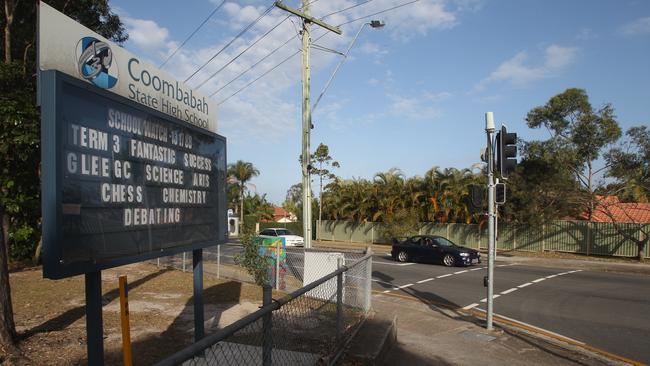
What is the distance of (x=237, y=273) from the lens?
15820 millimetres

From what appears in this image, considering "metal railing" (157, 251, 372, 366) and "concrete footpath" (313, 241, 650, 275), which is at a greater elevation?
"metal railing" (157, 251, 372, 366)

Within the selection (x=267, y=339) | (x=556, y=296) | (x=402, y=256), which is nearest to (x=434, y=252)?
(x=402, y=256)

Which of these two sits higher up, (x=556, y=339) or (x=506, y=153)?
(x=506, y=153)

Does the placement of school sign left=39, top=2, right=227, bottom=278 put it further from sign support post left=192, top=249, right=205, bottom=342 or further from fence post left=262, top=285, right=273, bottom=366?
fence post left=262, top=285, right=273, bottom=366

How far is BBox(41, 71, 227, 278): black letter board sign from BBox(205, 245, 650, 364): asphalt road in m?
7.35

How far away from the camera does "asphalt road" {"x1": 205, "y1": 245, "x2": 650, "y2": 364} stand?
31.2 ft

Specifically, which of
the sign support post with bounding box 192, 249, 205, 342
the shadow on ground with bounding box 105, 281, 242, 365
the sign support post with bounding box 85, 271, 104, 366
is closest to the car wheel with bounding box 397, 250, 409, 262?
the shadow on ground with bounding box 105, 281, 242, 365

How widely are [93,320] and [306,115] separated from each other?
480 inches

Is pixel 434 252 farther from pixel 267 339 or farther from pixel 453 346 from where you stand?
pixel 267 339

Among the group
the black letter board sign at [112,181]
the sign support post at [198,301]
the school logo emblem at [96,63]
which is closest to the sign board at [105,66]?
the school logo emblem at [96,63]

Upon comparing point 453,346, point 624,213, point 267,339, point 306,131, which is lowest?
point 453,346

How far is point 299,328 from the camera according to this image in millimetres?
5574

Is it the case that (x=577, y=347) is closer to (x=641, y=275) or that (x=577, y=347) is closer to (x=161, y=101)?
(x=161, y=101)

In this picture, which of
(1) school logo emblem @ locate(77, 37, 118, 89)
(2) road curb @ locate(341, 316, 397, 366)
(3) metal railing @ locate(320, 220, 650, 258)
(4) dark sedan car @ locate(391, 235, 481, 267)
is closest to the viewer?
(1) school logo emblem @ locate(77, 37, 118, 89)
